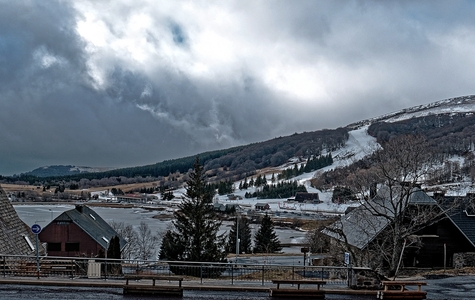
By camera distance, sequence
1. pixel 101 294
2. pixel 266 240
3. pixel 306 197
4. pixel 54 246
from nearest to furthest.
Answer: pixel 101 294 < pixel 54 246 < pixel 266 240 < pixel 306 197

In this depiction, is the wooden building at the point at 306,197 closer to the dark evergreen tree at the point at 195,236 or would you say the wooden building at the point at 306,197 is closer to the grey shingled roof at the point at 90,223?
the grey shingled roof at the point at 90,223

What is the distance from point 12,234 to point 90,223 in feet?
73.8

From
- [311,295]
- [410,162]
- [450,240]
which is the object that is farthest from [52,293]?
[450,240]

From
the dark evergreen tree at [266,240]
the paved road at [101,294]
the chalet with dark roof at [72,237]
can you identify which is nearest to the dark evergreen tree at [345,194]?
the paved road at [101,294]

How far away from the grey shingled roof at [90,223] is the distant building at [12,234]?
55.1ft

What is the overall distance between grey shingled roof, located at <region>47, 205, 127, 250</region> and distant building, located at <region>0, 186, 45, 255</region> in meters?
16.8

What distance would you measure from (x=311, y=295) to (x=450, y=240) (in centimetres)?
2359

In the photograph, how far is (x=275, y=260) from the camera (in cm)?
4338

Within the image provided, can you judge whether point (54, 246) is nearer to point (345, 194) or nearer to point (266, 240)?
point (266, 240)

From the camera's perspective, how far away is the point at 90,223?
45969 mm

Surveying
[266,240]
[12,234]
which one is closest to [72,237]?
[12,234]

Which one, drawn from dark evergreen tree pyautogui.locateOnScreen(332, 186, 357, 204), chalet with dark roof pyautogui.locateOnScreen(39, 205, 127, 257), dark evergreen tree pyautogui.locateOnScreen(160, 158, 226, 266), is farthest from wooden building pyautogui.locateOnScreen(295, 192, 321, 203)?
dark evergreen tree pyautogui.locateOnScreen(332, 186, 357, 204)

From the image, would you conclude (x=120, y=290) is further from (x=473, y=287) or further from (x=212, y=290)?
(x=473, y=287)

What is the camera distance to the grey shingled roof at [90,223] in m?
43.2
